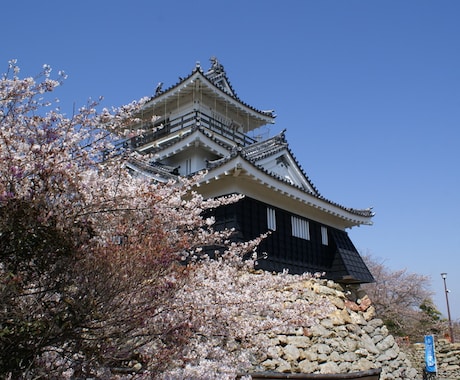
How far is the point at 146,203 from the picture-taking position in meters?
4.23

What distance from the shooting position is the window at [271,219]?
11.8m

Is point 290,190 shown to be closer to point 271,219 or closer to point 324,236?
point 271,219

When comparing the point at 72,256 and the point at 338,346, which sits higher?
the point at 72,256

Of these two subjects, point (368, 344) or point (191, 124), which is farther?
point (191, 124)

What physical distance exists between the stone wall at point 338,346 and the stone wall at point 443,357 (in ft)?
19.5

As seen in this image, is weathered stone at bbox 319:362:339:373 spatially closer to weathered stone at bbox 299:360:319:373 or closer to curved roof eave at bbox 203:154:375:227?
weathered stone at bbox 299:360:319:373

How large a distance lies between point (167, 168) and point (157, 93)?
3858 mm

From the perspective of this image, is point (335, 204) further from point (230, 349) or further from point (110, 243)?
point (110, 243)

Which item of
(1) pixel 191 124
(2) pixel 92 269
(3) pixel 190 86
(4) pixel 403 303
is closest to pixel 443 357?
(4) pixel 403 303

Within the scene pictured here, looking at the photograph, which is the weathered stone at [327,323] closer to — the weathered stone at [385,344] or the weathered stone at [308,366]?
the weathered stone at [308,366]

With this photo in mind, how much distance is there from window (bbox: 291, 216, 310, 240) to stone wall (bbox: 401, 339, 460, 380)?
781 centimetres

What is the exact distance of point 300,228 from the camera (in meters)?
13.1

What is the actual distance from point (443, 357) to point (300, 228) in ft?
33.3

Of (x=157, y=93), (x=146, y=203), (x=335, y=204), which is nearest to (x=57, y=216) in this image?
(x=146, y=203)
